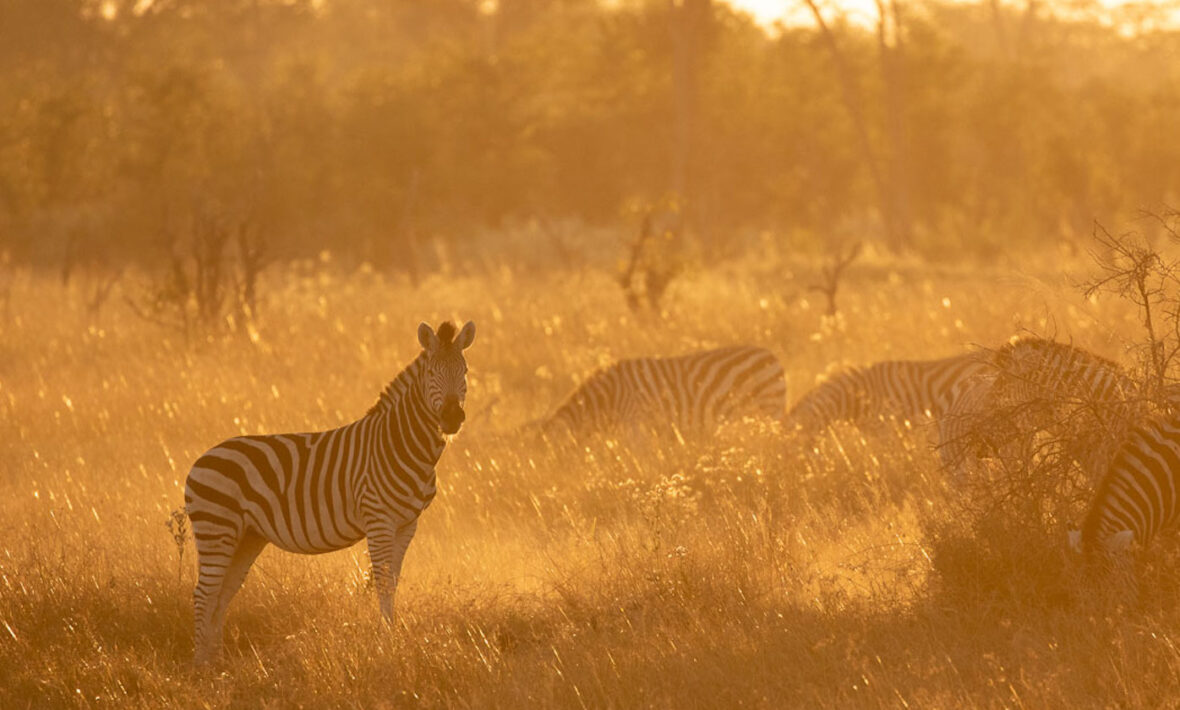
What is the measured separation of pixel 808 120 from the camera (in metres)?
42.5

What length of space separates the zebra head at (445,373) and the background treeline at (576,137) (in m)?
20.9

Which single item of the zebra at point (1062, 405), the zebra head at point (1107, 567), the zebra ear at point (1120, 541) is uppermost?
the zebra at point (1062, 405)

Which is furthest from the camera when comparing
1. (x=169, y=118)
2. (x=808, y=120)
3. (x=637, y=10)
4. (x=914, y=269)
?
(x=808, y=120)

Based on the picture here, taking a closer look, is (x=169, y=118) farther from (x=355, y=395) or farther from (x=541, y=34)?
(x=355, y=395)

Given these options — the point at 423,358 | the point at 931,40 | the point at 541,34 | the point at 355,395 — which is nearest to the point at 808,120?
the point at 931,40

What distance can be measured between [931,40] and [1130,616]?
38.7m

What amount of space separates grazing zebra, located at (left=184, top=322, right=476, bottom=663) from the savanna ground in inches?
15.4

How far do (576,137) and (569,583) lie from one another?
3518cm

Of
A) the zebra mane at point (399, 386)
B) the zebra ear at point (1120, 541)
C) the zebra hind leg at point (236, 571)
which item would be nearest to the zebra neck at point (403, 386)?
the zebra mane at point (399, 386)

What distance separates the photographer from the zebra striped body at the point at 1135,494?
6.38m

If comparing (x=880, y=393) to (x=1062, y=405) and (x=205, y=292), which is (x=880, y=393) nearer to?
(x=1062, y=405)

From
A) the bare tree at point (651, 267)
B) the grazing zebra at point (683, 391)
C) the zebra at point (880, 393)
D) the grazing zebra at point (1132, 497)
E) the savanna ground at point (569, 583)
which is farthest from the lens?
the bare tree at point (651, 267)

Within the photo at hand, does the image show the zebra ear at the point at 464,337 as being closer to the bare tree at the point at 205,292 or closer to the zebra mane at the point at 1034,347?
the zebra mane at the point at 1034,347

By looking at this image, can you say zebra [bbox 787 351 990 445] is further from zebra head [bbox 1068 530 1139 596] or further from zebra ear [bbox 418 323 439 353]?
zebra ear [bbox 418 323 439 353]
